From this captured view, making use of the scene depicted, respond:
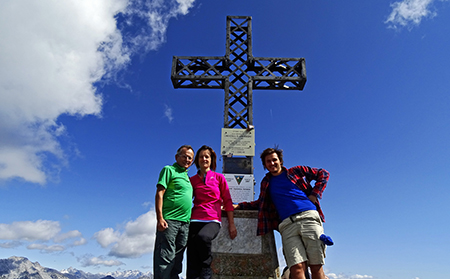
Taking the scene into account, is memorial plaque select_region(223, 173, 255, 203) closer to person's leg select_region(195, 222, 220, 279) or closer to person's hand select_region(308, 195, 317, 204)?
person's hand select_region(308, 195, 317, 204)

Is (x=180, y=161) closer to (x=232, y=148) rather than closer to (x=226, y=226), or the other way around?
(x=226, y=226)

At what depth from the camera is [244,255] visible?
472 cm

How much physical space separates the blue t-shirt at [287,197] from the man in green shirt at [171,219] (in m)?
1.24

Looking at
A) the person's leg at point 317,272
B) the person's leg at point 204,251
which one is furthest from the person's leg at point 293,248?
the person's leg at point 204,251

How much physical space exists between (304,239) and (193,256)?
147 centimetres

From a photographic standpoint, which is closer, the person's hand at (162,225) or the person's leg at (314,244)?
the person's hand at (162,225)

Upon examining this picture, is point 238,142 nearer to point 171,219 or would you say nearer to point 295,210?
point 295,210

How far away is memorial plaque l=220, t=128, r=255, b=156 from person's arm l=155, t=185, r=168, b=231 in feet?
8.44

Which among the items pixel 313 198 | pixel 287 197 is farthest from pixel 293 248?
pixel 313 198

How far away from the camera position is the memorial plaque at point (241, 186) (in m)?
5.77

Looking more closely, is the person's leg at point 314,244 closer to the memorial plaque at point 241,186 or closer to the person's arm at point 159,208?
the person's arm at point 159,208

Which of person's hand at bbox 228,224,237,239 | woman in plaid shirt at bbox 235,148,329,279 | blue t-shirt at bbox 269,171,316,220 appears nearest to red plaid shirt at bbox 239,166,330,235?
woman in plaid shirt at bbox 235,148,329,279

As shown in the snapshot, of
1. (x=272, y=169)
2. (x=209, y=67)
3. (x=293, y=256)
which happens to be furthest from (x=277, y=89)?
(x=293, y=256)

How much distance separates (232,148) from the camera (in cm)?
625
